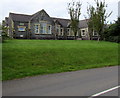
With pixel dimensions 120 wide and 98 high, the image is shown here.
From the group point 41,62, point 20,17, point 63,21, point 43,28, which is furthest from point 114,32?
point 41,62

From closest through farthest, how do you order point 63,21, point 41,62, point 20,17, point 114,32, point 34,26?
point 41,62 < point 114,32 < point 20,17 < point 34,26 < point 63,21

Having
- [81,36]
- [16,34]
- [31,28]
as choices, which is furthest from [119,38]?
[16,34]

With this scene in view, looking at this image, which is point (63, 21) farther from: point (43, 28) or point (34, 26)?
point (34, 26)

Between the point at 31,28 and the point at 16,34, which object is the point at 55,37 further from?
the point at 16,34

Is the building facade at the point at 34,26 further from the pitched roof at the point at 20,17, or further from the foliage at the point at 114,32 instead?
the foliage at the point at 114,32

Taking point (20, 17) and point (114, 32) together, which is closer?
point (114, 32)

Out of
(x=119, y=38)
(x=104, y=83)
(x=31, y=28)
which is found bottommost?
(x=104, y=83)

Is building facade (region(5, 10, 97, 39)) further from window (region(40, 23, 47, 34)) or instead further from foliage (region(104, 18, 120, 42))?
foliage (region(104, 18, 120, 42))

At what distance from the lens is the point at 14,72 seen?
9.73 metres

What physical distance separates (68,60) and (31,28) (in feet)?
84.3

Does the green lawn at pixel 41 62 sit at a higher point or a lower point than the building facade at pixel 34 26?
lower

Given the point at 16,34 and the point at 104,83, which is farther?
the point at 16,34

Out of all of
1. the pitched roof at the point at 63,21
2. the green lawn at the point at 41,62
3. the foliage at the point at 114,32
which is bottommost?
the green lawn at the point at 41,62

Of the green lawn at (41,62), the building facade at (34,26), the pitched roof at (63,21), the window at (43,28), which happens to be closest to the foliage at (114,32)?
the building facade at (34,26)
